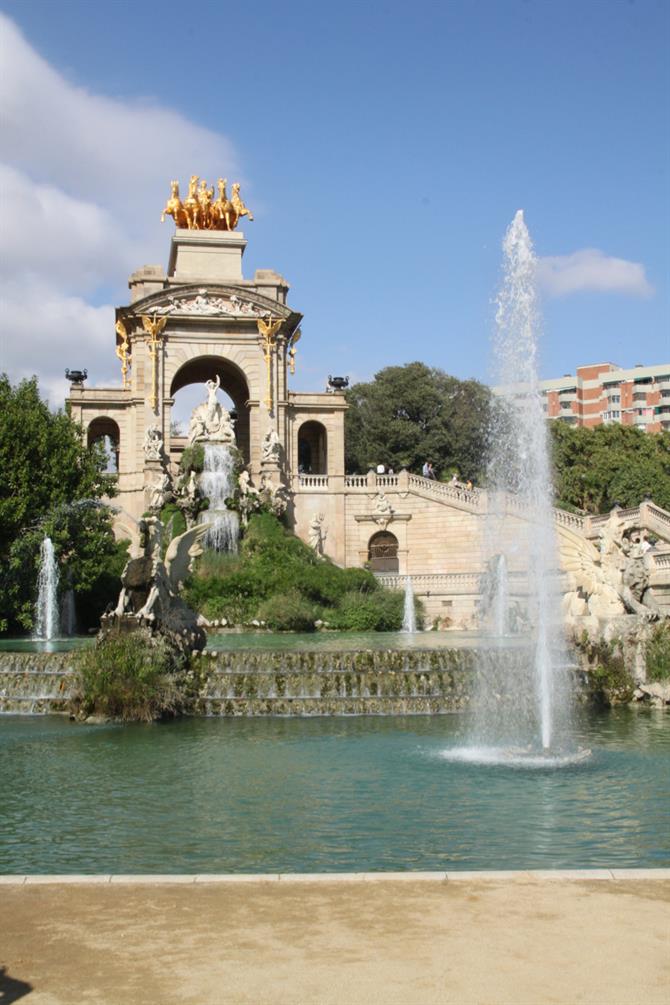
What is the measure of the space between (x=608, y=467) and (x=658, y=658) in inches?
1592

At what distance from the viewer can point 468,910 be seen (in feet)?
23.3

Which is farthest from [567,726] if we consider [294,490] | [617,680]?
[294,490]

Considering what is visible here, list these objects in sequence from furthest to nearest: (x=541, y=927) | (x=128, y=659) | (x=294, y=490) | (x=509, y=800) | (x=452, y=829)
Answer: (x=294, y=490)
(x=128, y=659)
(x=509, y=800)
(x=452, y=829)
(x=541, y=927)

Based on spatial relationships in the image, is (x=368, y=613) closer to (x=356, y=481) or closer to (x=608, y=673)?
(x=356, y=481)

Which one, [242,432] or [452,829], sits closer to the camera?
[452,829]

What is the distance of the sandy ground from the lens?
583 centimetres

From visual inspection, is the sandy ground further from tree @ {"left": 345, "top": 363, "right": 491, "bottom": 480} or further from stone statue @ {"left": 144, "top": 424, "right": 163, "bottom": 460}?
tree @ {"left": 345, "top": 363, "right": 491, "bottom": 480}

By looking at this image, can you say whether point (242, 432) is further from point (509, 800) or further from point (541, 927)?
point (541, 927)

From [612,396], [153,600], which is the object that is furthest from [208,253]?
[612,396]

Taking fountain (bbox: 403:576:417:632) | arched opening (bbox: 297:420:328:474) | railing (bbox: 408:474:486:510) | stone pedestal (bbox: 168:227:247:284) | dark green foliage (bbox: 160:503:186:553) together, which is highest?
stone pedestal (bbox: 168:227:247:284)

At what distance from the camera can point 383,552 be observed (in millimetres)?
47531

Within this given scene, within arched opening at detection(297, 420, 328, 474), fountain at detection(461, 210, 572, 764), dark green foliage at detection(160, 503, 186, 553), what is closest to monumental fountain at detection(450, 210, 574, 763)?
fountain at detection(461, 210, 572, 764)

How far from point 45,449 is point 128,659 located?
57.3 feet

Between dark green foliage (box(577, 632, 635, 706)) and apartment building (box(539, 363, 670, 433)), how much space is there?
84361 mm
